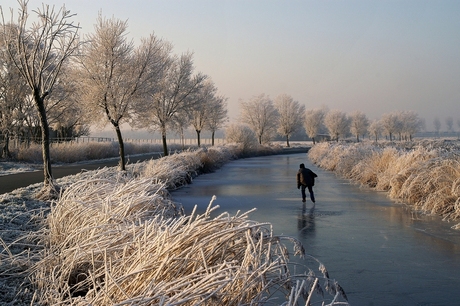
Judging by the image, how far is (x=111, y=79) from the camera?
70.0 feet

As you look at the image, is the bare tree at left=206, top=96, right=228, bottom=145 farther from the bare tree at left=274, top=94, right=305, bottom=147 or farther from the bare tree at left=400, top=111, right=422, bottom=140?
the bare tree at left=400, top=111, right=422, bottom=140

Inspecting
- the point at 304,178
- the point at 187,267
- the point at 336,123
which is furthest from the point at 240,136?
the point at 187,267

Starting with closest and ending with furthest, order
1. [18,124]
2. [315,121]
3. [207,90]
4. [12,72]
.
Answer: [12,72] → [18,124] → [207,90] → [315,121]

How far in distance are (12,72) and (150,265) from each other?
1039 inches

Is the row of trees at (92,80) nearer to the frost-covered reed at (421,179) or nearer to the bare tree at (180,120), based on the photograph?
the bare tree at (180,120)

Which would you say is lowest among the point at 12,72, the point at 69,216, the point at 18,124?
the point at 69,216

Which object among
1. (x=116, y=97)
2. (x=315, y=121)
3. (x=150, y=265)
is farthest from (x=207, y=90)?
(x=315, y=121)

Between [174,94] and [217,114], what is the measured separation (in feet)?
61.6

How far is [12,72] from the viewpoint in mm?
26953

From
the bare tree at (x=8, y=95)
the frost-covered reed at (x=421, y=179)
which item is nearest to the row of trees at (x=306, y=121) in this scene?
the bare tree at (x=8, y=95)

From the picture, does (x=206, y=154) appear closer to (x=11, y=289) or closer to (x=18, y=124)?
(x=18, y=124)

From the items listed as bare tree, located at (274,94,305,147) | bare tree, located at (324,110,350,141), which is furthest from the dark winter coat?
bare tree, located at (324,110,350,141)

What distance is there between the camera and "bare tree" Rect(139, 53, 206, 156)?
32.4 m

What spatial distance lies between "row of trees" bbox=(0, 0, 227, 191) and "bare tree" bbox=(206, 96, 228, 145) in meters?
14.4
